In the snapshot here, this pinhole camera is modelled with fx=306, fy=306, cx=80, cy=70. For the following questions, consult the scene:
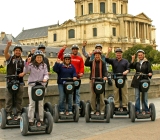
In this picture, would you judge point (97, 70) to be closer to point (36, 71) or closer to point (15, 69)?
point (36, 71)

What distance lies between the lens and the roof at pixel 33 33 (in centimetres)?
11012

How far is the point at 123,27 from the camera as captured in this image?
278 feet

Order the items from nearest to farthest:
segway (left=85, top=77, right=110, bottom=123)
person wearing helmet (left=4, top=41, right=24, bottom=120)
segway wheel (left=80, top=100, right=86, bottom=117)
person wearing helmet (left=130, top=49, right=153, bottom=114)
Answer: person wearing helmet (left=4, top=41, right=24, bottom=120) → segway (left=85, top=77, right=110, bottom=123) → person wearing helmet (left=130, top=49, right=153, bottom=114) → segway wheel (left=80, top=100, right=86, bottom=117)

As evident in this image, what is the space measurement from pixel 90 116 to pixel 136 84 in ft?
4.99

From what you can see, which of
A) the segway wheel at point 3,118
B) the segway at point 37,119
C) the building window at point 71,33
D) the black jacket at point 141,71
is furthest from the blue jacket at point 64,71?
the building window at point 71,33

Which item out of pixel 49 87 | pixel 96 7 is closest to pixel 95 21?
pixel 96 7

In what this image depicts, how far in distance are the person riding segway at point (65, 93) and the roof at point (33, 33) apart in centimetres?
10104

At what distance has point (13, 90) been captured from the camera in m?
6.89

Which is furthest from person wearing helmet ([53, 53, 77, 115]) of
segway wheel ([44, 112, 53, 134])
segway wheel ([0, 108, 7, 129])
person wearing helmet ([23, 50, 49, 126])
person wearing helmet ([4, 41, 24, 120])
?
segway wheel ([0, 108, 7, 129])

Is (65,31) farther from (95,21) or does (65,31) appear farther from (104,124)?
(104,124)

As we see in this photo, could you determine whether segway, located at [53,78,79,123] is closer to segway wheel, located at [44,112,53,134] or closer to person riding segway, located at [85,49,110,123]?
person riding segway, located at [85,49,110,123]

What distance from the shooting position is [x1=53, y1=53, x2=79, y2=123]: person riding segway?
7.83 meters

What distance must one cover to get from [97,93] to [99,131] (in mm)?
1188

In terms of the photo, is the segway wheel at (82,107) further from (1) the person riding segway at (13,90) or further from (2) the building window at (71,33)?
(2) the building window at (71,33)
